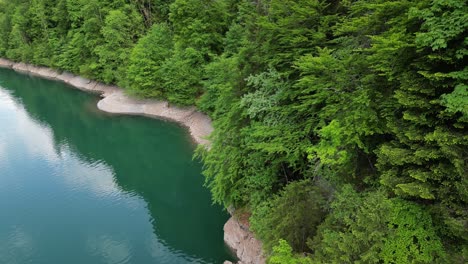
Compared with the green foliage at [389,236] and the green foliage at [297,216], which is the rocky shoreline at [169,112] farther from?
the green foliage at [389,236]

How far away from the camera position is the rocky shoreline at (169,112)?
1502cm

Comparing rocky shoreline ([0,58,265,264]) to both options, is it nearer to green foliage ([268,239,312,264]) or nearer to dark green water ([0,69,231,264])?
dark green water ([0,69,231,264])

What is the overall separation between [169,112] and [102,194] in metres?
11.6

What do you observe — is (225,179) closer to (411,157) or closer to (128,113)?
(411,157)

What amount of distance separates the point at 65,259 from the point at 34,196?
7211mm

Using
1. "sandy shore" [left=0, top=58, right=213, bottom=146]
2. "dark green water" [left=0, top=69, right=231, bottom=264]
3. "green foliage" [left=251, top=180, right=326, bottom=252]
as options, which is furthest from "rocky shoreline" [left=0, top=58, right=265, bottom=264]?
"green foliage" [left=251, top=180, right=326, bottom=252]

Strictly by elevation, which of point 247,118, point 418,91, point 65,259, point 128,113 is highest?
point 418,91

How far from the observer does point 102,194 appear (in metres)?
21.7

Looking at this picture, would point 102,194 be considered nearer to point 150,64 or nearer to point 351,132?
point 150,64

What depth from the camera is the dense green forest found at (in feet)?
25.9

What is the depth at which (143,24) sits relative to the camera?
1506 inches

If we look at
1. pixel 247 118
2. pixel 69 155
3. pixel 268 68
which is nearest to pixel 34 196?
pixel 69 155

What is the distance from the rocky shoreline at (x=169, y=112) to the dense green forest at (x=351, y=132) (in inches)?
51.2

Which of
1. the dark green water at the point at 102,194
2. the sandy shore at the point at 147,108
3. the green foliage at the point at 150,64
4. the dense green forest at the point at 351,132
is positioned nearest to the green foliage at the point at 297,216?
the dense green forest at the point at 351,132
